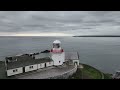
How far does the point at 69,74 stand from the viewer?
11.2 meters

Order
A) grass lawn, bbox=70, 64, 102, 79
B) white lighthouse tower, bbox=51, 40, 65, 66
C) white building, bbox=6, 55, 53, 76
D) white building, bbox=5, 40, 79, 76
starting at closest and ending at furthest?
1. white building, bbox=6, 55, 53, 76
2. white building, bbox=5, 40, 79, 76
3. grass lawn, bbox=70, 64, 102, 79
4. white lighthouse tower, bbox=51, 40, 65, 66

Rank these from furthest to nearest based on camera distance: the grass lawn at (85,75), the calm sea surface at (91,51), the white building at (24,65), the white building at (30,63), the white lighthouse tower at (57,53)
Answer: the calm sea surface at (91,51), the white lighthouse tower at (57,53), the grass lawn at (85,75), the white building at (30,63), the white building at (24,65)

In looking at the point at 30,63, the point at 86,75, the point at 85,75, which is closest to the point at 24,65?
the point at 30,63

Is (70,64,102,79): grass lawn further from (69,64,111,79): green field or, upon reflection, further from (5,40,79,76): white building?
(5,40,79,76): white building

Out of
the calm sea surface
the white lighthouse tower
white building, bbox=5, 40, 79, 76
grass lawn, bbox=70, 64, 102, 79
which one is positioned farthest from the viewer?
Answer: the calm sea surface

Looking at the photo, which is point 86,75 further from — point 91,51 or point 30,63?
point 91,51

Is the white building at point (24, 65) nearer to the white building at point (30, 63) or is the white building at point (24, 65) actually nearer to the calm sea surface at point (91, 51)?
the white building at point (30, 63)

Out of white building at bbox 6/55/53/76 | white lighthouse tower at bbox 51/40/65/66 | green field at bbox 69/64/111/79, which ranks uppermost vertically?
white lighthouse tower at bbox 51/40/65/66

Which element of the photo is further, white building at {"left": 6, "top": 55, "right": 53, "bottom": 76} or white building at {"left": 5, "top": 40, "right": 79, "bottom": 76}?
white building at {"left": 5, "top": 40, "right": 79, "bottom": 76}

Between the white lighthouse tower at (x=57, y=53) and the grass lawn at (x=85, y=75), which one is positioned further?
the white lighthouse tower at (x=57, y=53)

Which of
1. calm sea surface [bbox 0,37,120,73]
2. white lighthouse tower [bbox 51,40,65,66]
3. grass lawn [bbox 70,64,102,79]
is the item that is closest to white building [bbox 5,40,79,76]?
white lighthouse tower [bbox 51,40,65,66]

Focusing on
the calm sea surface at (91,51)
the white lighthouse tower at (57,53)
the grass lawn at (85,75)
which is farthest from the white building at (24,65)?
the calm sea surface at (91,51)
